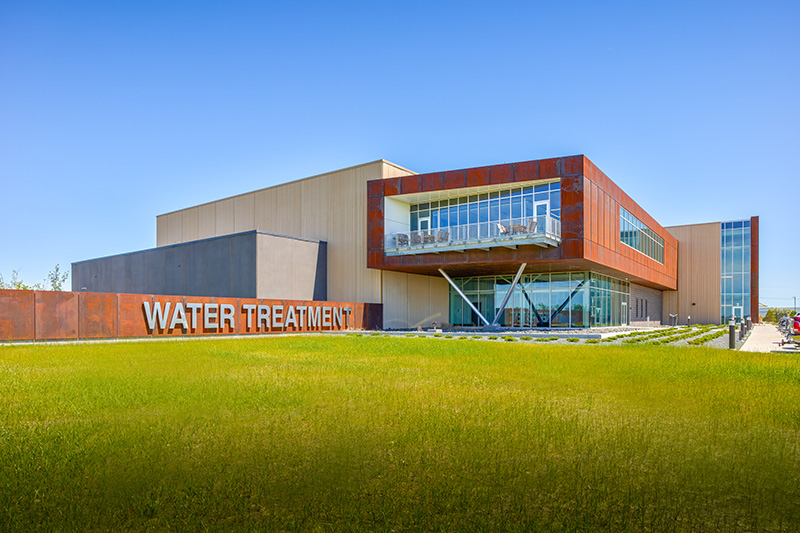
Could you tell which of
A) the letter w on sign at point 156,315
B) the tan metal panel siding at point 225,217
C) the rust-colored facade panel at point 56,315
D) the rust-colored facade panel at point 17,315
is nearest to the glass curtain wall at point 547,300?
the tan metal panel siding at point 225,217

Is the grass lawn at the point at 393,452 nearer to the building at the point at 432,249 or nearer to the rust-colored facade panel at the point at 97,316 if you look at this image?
the rust-colored facade panel at the point at 97,316

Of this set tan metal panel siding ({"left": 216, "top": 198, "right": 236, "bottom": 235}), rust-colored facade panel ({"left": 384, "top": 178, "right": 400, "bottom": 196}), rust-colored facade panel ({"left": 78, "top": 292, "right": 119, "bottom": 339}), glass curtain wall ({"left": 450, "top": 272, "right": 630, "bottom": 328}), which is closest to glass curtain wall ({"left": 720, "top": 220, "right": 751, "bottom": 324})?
glass curtain wall ({"left": 450, "top": 272, "right": 630, "bottom": 328})

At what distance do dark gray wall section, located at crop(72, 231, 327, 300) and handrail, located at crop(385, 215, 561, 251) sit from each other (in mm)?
6419

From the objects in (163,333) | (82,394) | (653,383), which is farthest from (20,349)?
(653,383)

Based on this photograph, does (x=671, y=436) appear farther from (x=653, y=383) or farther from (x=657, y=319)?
(x=657, y=319)

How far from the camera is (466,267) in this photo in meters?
35.3

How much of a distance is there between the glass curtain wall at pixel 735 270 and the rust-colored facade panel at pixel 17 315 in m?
60.6

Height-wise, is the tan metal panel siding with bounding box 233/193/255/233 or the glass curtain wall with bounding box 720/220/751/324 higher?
the tan metal panel siding with bounding box 233/193/255/233

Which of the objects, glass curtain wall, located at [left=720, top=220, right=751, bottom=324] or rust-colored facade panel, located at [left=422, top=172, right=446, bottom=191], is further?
glass curtain wall, located at [left=720, top=220, right=751, bottom=324]

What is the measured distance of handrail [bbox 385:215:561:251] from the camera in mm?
28828

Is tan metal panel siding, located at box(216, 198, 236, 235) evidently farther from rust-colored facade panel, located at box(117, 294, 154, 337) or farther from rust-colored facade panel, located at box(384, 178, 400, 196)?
rust-colored facade panel, located at box(117, 294, 154, 337)

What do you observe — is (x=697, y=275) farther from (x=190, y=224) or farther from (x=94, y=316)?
(x=94, y=316)

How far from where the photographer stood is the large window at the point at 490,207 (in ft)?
102

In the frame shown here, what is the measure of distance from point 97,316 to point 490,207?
22111 mm
